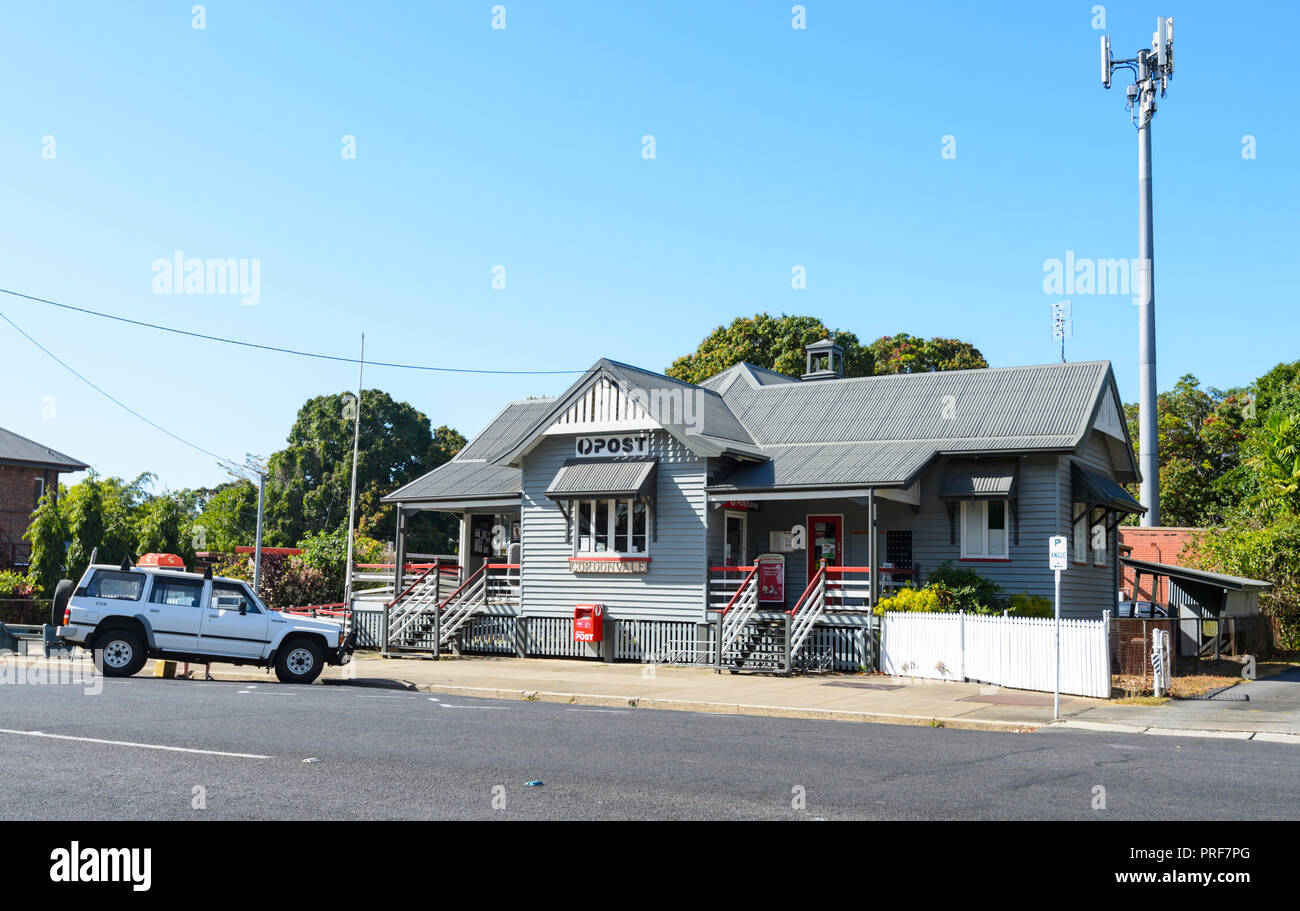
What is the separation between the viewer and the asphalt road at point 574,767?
8672mm

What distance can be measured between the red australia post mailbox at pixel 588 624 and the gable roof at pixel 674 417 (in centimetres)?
443

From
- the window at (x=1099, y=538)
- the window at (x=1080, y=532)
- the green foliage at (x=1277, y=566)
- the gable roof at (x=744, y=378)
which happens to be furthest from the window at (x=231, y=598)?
the green foliage at (x=1277, y=566)

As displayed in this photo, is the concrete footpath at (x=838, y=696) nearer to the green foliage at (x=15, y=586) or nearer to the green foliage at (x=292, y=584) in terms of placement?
the green foliage at (x=292, y=584)

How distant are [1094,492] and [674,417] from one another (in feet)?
32.0

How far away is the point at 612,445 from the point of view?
90.7 feet

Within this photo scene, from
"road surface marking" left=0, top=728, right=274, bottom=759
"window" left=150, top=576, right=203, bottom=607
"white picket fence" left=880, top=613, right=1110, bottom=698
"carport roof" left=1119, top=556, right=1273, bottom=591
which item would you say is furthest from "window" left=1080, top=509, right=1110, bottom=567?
"road surface marking" left=0, top=728, right=274, bottom=759

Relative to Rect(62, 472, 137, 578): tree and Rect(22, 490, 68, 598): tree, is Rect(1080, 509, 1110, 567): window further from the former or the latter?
Rect(22, 490, 68, 598): tree

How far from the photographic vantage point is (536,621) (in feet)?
92.4

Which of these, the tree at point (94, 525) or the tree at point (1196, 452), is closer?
the tree at point (94, 525)

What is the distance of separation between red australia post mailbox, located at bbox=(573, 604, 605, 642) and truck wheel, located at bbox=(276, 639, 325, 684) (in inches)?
295

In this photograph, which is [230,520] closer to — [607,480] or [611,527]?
[611,527]
